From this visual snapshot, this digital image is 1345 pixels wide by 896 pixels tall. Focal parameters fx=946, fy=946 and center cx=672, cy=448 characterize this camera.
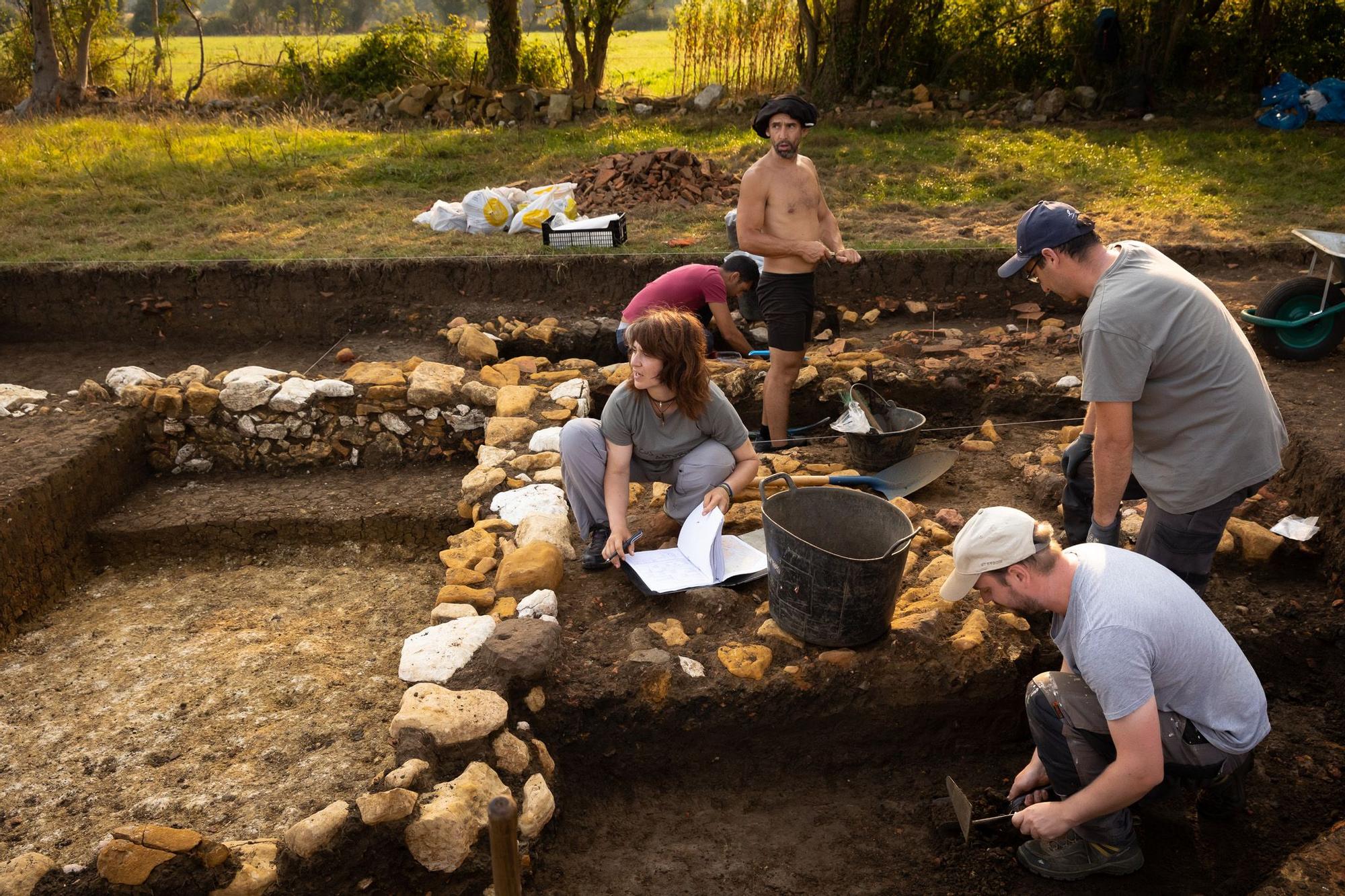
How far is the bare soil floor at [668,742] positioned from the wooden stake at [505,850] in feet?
5.79

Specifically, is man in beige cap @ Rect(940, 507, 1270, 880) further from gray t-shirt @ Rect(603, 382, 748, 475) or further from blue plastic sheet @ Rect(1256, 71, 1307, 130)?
blue plastic sheet @ Rect(1256, 71, 1307, 130)

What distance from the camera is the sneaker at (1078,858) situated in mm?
2938

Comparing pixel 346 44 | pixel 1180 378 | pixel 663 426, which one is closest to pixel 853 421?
pixel 663 426

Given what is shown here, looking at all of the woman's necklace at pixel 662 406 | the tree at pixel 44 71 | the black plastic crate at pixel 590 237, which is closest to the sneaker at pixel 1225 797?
the woman's necklace at pixel 662 406

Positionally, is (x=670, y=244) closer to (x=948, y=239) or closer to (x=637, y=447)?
(x=948, y=239)

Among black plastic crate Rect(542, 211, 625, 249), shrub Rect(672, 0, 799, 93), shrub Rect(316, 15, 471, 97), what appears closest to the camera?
black plastic crate Rect(542, 211, 625, 249)

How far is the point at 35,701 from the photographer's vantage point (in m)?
4.00

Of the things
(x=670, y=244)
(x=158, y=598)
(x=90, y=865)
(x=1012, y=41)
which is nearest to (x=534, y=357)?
(x=670, y=244)

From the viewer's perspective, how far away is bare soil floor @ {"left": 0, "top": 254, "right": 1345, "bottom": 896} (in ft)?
10.3

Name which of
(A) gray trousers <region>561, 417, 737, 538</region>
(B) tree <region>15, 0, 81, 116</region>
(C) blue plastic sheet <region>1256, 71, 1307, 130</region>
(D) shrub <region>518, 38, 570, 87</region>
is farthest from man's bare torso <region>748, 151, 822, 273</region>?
(B) tree <region>15, 0, 81, 116</region>

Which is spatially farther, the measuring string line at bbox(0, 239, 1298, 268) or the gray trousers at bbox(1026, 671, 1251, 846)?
the measuring string line at bbox(0, 239, 1298, 268)

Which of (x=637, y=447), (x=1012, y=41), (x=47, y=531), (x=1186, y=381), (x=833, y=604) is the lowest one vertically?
(x=47, y=531)

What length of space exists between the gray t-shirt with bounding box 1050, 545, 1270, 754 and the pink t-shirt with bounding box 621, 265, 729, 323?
3661 millimetres

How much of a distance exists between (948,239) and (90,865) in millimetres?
7324
